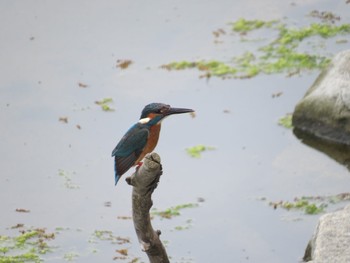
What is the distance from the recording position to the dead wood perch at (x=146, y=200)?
224 inches

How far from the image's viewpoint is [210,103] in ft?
34.3

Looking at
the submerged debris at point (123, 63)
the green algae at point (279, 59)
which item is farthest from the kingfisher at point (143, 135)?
the submerged debris at point (123, 63)

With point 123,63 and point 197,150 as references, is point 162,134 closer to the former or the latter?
point 197,150

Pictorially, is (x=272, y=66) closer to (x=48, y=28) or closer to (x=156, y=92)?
(x=156, y=92)

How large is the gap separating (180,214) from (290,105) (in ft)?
6.91

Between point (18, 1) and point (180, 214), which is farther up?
point (18, 1)

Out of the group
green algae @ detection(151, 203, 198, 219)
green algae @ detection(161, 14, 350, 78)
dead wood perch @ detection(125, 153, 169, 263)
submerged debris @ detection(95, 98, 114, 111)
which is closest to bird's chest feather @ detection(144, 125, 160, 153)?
dead wood perch @ detection(125, 153, 169, 263)

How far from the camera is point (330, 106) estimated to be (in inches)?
386

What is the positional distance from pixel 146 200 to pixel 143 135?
59cm

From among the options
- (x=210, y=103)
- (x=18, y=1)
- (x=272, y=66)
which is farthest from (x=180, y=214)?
(x=18, y=1)

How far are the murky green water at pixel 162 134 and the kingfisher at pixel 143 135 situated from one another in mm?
1957

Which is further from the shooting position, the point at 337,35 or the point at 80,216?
the point at 337,35

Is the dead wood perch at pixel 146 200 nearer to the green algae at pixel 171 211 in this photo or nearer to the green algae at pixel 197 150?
the green algae at pixel 171 211

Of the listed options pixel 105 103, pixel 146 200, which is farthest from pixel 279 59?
pixel 146 200
